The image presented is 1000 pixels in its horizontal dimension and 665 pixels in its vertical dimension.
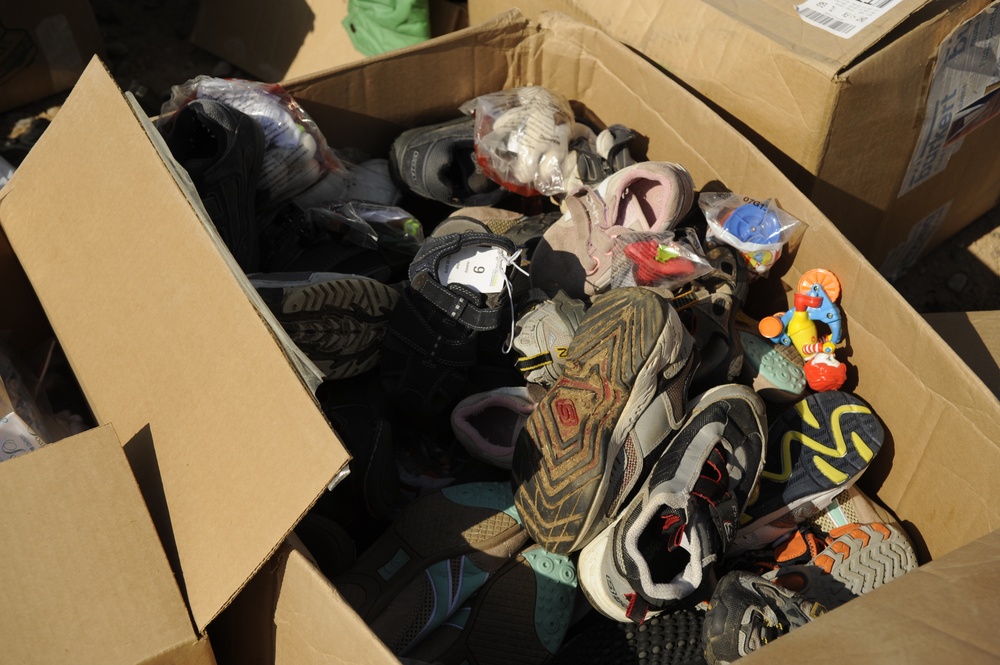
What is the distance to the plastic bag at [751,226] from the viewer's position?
1.40 m

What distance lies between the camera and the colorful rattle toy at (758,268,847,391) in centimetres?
135

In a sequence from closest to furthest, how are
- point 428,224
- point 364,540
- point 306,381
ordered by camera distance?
1. point 306,381
2. point 364,540
3. point 428,224

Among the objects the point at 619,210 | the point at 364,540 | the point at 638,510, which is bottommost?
the point at 364,540

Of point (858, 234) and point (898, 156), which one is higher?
point (898, 156)

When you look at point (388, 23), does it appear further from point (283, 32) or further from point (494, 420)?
point (494, 420)

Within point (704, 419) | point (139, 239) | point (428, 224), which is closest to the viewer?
point (139, 239)

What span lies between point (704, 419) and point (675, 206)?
0.41 m

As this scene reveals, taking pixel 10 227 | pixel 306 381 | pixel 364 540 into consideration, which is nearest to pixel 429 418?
pixel 364 540

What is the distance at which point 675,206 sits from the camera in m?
1.43

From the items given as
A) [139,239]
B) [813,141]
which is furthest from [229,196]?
[813,141]

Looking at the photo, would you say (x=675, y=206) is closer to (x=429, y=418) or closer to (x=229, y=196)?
(x=429, y=418)

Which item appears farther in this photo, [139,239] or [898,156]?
[898,156]

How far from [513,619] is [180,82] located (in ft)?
7.22

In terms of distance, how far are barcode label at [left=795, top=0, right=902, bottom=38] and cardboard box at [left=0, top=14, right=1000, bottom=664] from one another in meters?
0.26
